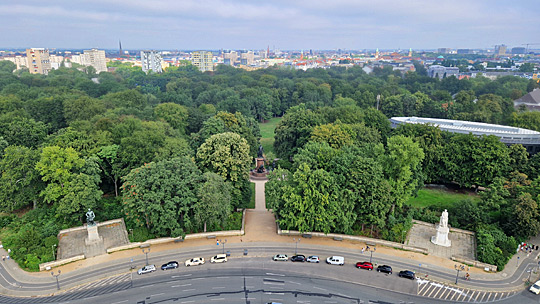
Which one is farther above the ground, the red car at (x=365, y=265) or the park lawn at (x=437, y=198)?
the park lawn at (x=437, y=198)

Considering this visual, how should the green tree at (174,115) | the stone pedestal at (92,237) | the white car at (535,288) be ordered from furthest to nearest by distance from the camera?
the green tree at (174,115) < the stone pedestal at (92,237) < the white car at (535,288)

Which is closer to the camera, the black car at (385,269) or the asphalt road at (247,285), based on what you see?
the asphalt road at (247,285)

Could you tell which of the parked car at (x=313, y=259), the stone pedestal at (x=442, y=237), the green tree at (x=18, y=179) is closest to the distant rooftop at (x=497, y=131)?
the stone pedestal at (x=442, y=237)

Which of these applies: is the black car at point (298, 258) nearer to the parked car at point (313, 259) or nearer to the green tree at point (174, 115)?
the parked car at point (313, 259)

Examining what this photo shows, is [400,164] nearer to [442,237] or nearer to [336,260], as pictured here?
[442,237]

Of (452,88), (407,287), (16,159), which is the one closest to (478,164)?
(407,287)

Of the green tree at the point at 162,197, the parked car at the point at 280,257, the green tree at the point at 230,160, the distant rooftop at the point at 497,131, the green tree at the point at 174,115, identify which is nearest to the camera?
the parked car at the point at 280,257

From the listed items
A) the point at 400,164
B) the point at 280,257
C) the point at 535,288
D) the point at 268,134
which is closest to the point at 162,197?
the point at 280,257
